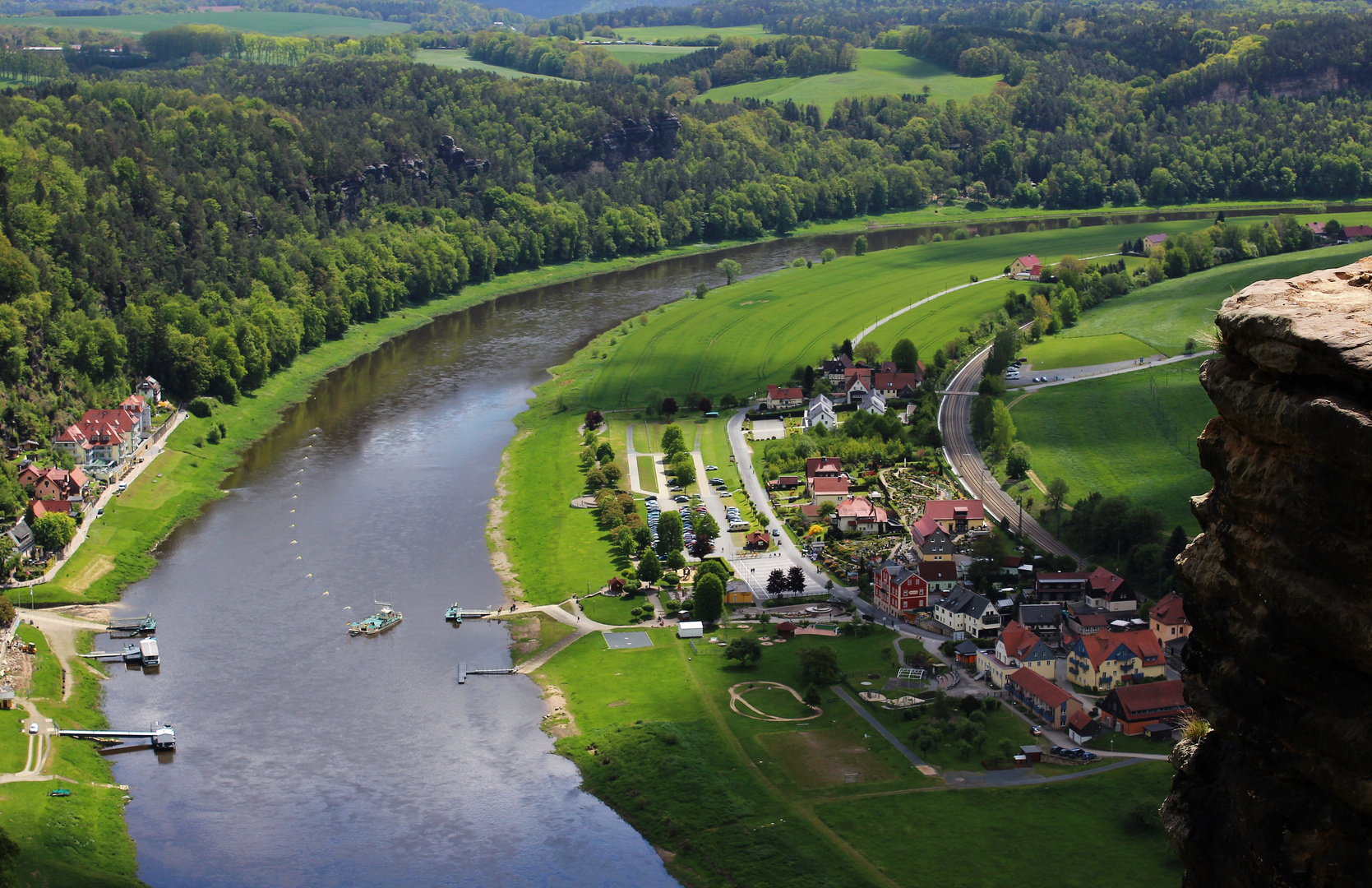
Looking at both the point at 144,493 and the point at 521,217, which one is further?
the point at 521,217

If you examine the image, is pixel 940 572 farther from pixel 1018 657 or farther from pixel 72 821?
pixel 72 821

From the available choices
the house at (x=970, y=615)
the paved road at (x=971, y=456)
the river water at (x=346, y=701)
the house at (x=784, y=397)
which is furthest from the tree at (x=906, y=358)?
the house at (x=970, y=615)

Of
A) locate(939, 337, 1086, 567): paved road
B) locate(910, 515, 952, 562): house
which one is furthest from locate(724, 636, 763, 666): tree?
locate(939, 337, 1086, 567): paved road

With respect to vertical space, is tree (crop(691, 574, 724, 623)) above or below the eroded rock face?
below

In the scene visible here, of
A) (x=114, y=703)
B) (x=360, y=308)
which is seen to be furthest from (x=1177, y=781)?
(x=360, y=308)

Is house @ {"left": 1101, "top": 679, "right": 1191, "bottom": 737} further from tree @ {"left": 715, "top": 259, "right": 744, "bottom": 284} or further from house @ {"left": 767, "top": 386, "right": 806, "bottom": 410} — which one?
tree @ {"left": 715, "top": 259, "right": 744, "bottom": 284}

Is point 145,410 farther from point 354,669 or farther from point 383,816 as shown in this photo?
point 383,816
